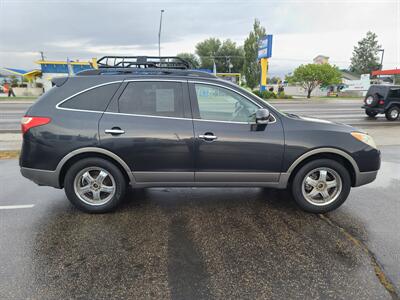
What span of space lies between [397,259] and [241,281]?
1626mm

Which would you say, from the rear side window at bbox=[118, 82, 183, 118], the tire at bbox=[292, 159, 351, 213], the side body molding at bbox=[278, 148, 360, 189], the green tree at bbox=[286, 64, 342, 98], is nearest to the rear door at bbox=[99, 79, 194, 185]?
the rear side window at bbox=[118, 82, 183, 118]

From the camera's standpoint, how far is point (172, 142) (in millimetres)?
3535

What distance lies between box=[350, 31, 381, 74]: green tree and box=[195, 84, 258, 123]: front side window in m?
101

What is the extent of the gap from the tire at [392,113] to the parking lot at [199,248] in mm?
12609

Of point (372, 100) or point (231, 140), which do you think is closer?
point (231, 140)

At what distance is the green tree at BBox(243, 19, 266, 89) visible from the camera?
4421 cm

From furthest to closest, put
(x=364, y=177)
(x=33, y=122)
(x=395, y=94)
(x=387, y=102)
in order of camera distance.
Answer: (x=395, y=94)
(x=387, y=102)
(x=364, y=177)
(x=33, y=122)

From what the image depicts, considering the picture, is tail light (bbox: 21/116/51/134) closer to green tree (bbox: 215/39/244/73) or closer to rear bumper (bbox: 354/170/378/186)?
rear bumper (bbox: 354/170/378/186)

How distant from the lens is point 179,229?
3.37 meters

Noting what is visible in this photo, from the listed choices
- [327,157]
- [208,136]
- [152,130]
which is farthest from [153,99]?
[327,157]

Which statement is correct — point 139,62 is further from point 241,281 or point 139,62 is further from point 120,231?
point 241,281

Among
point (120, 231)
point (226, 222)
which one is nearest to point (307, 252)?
point (226, 222)

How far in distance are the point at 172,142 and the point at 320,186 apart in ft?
6.74

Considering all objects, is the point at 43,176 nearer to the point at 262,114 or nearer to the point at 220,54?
the point at 262,114
